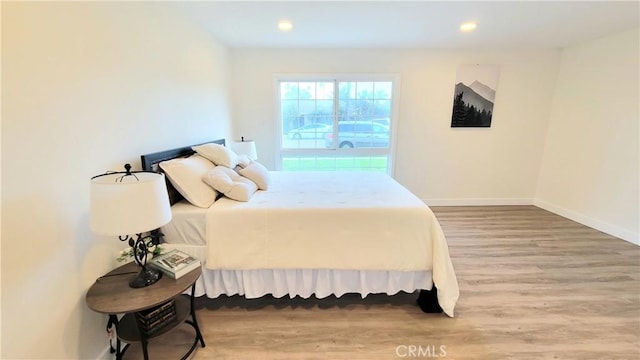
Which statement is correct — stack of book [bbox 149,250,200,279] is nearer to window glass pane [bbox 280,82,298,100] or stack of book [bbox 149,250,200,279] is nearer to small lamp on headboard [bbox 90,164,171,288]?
small lamp on headboard [bbox 90,164,171,288]

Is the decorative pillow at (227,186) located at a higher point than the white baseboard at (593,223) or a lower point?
higher

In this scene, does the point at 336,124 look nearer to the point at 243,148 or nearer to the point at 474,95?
the point at 243,148

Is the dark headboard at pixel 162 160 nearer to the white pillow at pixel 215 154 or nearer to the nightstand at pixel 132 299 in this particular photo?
the white pillow at pixel 215 154

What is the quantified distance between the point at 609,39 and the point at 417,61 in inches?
85.4

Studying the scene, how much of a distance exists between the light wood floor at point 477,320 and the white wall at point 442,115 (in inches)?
67.3

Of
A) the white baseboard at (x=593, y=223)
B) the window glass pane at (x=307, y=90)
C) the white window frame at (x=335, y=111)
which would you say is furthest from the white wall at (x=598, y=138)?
the window glass pane at (x=307, y=90)

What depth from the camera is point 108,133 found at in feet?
5.14

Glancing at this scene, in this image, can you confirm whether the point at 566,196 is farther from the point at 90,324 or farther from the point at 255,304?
the point at 90,324

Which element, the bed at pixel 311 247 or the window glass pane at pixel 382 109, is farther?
the window glass pane at pixel 382 109

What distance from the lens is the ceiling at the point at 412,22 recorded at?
237cm

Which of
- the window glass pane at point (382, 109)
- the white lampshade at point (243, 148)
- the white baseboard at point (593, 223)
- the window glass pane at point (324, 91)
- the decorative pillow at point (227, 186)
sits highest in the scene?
the window glass pane at point (324, 91)

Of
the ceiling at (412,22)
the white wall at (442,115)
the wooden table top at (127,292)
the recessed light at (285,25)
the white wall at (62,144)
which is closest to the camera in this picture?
the white wall at (62,144)

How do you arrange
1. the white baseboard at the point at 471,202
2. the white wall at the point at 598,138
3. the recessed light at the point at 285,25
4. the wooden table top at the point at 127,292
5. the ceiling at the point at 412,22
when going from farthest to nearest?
the white baseboard at the point at 471,202 → the white wall at the point at 598,138 → the recessed light at the point at 285,25 → the ceiling at the point at 412,22 → the wooden table top at the point at 127,292

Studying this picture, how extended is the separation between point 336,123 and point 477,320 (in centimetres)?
303
